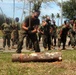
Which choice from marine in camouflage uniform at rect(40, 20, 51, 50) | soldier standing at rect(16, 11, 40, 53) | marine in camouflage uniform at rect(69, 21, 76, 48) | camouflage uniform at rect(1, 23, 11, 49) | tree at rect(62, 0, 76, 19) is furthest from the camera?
tree at rect(62, 0, 76, 19)

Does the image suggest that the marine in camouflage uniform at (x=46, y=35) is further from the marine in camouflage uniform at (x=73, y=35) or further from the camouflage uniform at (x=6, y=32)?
the camouflage uniform at (x=6, y=32)

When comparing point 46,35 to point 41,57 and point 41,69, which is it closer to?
point 41,57

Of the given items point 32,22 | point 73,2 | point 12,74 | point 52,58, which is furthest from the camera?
point 73,2

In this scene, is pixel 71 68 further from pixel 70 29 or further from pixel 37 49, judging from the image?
pixel 70 29

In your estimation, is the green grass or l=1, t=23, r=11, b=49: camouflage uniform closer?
the green grass

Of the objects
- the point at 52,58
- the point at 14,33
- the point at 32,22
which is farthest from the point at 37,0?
the point at 52,58

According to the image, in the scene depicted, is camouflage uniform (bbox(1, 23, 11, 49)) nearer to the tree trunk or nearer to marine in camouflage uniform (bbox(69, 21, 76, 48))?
marine in camouflage uniform (bbox(69, 21, 76, 48))

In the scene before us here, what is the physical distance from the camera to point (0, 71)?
889cm

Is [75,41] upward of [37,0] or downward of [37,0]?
downward

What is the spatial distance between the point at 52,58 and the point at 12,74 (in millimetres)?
2329

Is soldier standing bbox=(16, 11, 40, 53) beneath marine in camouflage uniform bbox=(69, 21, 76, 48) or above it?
above

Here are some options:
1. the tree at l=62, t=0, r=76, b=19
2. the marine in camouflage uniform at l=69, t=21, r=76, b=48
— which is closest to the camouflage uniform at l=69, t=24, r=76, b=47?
the marine in camouflage uniform at l=69, t=21, r=76, b=48

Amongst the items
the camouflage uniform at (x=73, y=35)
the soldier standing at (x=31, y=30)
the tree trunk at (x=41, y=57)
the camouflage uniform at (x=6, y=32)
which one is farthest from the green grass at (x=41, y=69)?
the camouflage uniform at (x=73, y=35)

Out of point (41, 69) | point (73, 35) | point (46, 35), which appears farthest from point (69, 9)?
point (41, 69)
